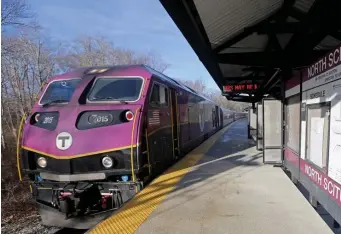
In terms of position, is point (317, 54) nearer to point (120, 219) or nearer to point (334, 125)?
point (334, 125)

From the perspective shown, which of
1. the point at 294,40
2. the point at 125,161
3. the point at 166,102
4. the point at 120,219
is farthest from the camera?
the point at 166,102

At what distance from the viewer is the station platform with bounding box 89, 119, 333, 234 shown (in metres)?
3.83

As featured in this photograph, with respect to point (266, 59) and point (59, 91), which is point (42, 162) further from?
point (266, 59)

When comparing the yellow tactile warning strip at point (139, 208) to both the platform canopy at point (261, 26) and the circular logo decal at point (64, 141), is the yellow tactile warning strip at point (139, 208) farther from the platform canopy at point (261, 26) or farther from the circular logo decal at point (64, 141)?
the platform canopy at point (261, 26)

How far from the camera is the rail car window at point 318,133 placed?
12.8 feet

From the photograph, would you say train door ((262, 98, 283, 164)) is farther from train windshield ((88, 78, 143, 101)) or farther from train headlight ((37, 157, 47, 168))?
train headlight ((37, 157, 47, 168))

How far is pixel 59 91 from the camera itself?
622cm

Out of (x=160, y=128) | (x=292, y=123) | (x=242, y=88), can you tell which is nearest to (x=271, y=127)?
(x=292, y=123)

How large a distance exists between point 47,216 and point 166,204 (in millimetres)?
2286

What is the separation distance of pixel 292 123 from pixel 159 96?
2949 mm

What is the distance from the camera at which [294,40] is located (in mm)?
6379

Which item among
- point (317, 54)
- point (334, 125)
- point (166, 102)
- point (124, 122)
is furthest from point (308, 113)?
point (166, 102)

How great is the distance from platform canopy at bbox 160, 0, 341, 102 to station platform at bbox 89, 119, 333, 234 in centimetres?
274

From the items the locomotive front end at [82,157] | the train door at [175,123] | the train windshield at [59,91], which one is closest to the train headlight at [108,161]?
the locomotive front end at [82,157]
